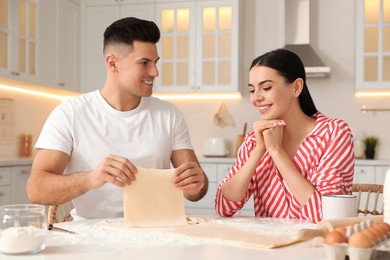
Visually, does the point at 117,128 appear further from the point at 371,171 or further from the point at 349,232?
the point at 371,171

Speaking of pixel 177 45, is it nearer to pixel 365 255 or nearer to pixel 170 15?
pixel 170 15

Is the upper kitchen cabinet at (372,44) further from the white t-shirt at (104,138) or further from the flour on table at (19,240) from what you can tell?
the flour on table at (19,240)

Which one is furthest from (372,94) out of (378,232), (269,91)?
(378,232)

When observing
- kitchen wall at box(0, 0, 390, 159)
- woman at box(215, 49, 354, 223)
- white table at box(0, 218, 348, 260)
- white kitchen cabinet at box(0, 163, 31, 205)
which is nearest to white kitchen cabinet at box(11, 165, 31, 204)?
white kitchen cabinet at box(0, 163, 31, 205)

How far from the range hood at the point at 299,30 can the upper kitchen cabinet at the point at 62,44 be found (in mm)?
1970

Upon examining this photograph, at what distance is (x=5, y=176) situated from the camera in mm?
3465

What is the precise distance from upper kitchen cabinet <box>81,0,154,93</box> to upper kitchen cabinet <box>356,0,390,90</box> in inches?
81.3

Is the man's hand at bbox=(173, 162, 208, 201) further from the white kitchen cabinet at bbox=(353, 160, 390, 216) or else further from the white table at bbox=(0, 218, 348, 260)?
the white kitchen cabinet at bbox=(353, 160, 390, 216)

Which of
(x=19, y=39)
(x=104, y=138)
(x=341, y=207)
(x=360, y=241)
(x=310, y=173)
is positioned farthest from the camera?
(x=19, y=39)

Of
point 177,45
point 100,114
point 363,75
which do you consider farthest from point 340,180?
point 177,45

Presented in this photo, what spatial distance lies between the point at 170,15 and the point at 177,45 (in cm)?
29

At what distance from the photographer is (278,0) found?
479cm

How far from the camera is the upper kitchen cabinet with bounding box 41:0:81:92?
4.33 m

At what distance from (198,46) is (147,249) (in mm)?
3672
